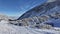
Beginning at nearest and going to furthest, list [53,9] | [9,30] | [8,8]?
[9,30]
[8,8]
[53,9]

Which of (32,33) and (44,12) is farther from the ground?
(44,12)

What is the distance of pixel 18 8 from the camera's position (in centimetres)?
249

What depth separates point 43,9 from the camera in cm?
268

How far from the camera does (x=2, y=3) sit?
2.44 metres

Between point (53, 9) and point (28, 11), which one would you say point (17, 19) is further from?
point (53, 9)

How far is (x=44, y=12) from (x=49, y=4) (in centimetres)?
24

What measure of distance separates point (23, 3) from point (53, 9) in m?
0.55

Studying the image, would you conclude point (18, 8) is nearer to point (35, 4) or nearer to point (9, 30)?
point (35, 4)

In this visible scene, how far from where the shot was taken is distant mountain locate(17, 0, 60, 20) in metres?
2.63

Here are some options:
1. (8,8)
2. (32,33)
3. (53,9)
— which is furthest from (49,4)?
(32,33)

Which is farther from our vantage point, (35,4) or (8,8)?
(35,4)

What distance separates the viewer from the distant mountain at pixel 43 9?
2626 mm

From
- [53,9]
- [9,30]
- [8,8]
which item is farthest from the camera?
[53,9]

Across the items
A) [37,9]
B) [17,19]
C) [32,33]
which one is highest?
[37,9]
